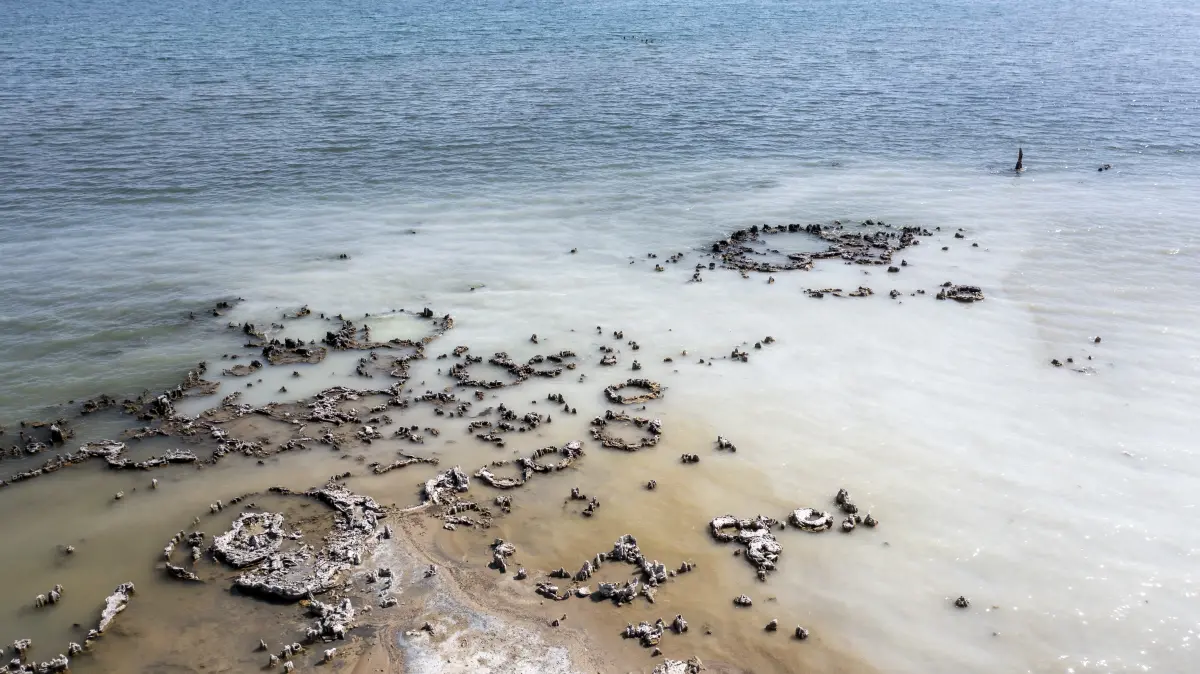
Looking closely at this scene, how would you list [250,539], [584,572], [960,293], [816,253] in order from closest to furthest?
[584,572] → [250,539] → [960,293] → [816,253]

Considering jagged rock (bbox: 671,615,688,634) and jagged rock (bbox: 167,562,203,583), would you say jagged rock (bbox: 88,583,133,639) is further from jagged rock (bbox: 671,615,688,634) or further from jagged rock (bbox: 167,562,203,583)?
jagged rock (bbox: 671,615,688,634)

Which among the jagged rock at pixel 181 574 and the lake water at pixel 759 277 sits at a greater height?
the lake water at pixel 759 277

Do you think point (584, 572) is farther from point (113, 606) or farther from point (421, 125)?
point (421, 125)

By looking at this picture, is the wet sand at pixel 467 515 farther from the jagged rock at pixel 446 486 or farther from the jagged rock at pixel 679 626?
the jagged rock at pixel 446 486

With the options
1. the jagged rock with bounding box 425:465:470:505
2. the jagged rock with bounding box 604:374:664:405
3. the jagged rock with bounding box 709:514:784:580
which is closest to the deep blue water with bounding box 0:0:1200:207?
the jagged rock with bounding box 604:374:664:405

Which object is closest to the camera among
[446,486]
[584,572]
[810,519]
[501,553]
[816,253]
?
[584,572]

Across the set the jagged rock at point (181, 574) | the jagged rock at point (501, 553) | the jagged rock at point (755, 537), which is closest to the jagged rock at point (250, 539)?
the jagged rock at point (181, 574)

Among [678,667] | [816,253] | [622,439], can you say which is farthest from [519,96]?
[678,667]

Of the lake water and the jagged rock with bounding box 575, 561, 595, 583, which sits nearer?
the jagged rock with bounding box 575, 561, 595, 583

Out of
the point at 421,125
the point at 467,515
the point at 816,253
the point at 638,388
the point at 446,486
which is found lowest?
the point at 467,515
